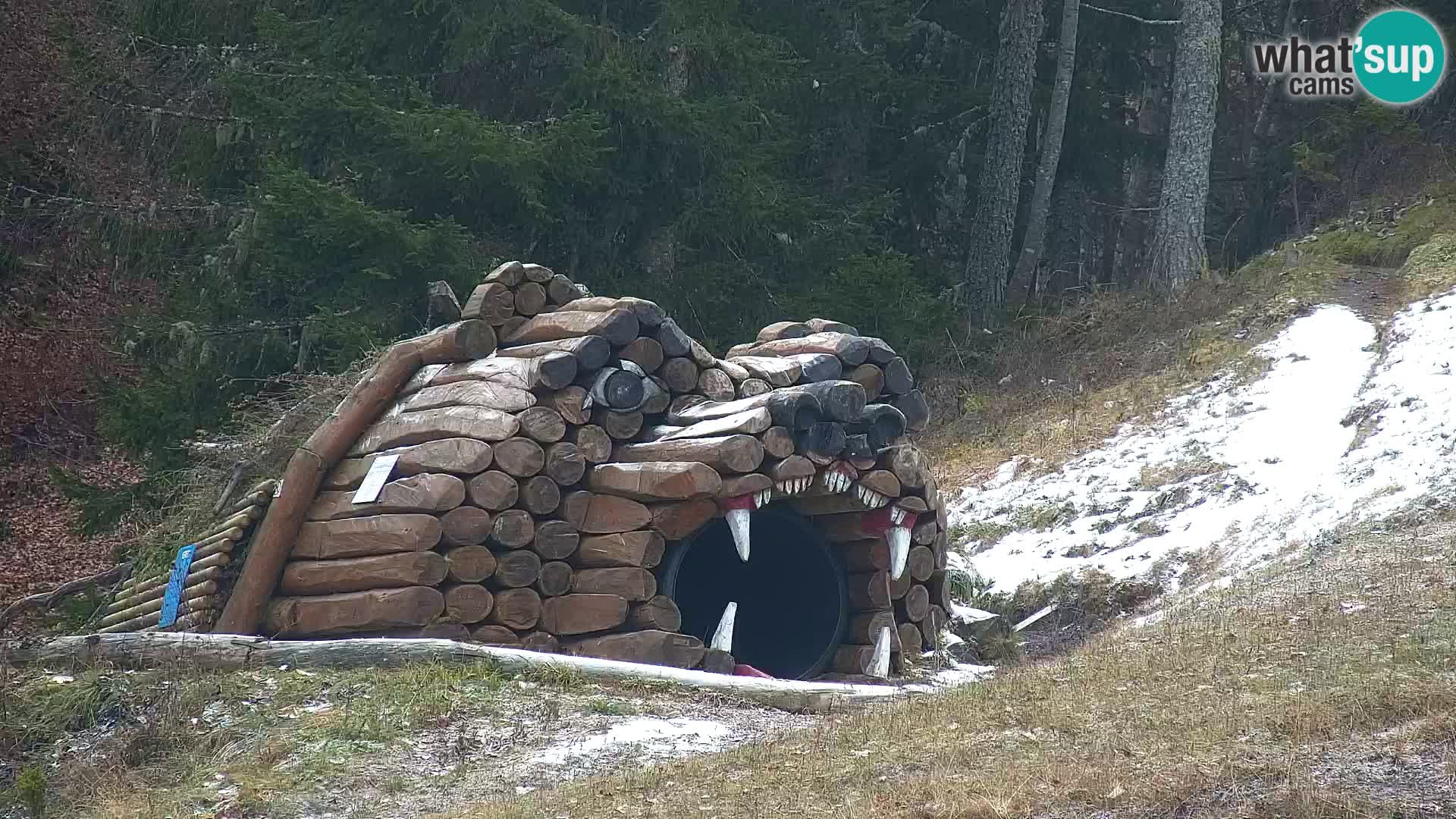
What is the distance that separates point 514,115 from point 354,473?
938 cm

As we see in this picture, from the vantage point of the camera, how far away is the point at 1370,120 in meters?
19.8

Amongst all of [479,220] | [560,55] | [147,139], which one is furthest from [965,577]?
[147,139]

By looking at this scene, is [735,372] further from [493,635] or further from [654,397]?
[493,635]

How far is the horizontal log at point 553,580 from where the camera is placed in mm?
9164

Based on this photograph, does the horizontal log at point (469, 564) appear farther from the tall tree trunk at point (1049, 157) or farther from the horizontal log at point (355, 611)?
the tall tree trunk at point (1049, 157)

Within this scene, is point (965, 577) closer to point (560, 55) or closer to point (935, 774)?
point (935, 774)

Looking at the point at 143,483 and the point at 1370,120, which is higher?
the point at 1370,120

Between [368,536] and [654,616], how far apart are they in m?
1.70

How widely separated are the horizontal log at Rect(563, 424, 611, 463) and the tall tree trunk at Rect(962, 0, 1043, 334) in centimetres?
1197

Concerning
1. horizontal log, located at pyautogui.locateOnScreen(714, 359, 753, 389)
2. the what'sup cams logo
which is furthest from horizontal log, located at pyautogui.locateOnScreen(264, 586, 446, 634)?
the what'sup cams logo

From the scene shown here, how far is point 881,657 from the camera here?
31.9ft

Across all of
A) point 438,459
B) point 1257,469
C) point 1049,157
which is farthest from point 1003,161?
point 438,459

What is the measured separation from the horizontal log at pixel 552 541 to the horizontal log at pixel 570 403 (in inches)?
24.6

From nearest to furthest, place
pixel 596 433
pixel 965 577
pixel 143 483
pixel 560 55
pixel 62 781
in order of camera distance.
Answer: pixel 62 781, pixel 596 433, pixel 965 577, pixel 143 483, pixel 560 55
